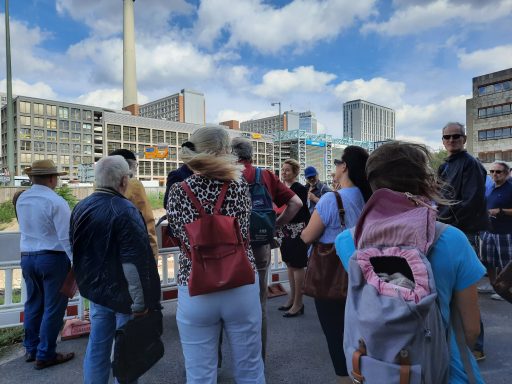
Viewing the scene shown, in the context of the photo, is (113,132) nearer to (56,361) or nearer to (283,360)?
(56,361)

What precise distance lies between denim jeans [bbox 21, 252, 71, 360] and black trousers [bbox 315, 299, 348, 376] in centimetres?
252

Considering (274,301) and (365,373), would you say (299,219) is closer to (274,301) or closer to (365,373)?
(274,301)

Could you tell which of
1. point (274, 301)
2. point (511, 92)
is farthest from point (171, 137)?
point (274, 301)

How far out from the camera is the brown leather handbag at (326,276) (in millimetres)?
2383

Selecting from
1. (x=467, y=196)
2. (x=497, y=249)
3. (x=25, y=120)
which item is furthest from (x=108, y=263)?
(x=25, y=120)

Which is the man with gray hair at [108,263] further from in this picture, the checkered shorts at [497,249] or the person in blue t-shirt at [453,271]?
the checkered shorts at [497,249]

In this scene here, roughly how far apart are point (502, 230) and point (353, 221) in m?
3.36

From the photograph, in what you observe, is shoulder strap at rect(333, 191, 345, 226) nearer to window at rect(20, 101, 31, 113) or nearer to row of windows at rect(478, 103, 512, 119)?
row of windows at rect(478, 103, 512, 119)

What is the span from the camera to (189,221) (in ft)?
6.84

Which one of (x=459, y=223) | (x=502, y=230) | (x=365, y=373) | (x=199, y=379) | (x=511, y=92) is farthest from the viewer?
(x=511, y=92)

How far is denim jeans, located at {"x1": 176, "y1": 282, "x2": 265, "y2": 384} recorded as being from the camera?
204 centimetres

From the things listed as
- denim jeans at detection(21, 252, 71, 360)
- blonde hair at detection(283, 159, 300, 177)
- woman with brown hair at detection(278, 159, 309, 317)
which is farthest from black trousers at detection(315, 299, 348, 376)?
blonde hair at detection(283, 159, 300, 177)

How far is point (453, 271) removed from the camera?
4.41ft

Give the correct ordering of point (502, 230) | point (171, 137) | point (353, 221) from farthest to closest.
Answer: point (171, 137) → point (502, 230) → point (353, 221)
